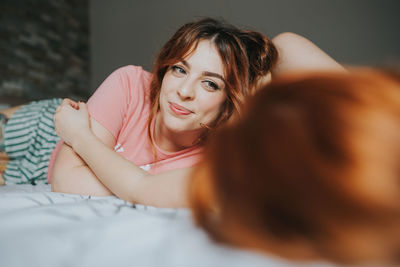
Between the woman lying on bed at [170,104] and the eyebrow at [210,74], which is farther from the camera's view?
the eyebrow at [210,74]

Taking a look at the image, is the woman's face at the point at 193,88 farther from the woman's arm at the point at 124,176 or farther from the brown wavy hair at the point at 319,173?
the brown wavy hair at the point at 319,173

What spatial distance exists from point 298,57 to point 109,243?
972mm

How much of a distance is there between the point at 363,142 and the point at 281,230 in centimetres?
13

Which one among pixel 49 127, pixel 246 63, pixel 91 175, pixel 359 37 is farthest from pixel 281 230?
pixel 359 37

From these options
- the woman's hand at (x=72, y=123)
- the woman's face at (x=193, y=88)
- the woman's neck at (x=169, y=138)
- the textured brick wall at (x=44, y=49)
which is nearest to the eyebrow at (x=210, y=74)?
Result: the woman's face at (x=193, y=88)

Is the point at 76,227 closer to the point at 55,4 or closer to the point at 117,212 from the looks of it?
the point at 117,212

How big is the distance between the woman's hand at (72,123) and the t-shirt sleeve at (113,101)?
4 centimetres

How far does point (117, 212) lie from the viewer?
581mm

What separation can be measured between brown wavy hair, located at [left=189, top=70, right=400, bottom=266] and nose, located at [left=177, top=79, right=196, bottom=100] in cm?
61

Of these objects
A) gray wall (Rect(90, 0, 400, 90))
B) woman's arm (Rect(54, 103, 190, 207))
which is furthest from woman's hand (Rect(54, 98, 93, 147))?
gray wall (Rect(90, 0, 400, 90))

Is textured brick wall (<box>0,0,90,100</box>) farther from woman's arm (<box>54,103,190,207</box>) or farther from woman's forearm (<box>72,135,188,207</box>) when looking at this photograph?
woman's forearm (<box>72,135,188,207</box>)

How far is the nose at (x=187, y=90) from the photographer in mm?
933

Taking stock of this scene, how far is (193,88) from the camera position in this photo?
95 cm

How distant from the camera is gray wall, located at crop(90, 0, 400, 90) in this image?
2.46 metres
